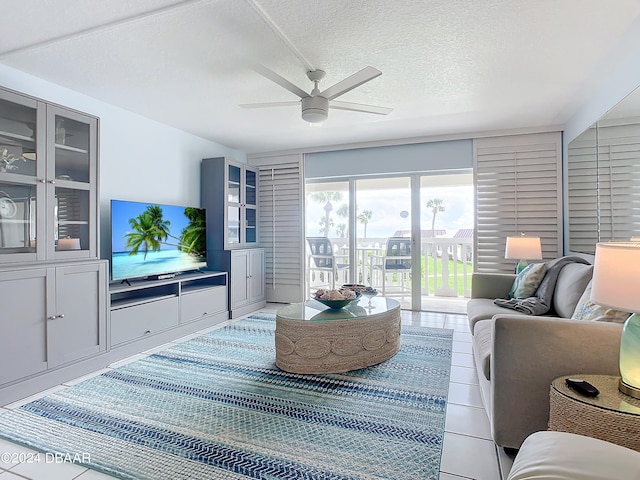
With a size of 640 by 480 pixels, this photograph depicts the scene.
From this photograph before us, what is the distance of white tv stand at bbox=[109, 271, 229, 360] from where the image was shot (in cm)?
322

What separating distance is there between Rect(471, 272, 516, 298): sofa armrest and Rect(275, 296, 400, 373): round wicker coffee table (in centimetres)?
119

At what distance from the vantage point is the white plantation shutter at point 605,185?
246cm

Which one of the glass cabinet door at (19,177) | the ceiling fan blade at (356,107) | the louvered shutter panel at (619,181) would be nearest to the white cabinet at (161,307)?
the glass cabinet door at (19,177)

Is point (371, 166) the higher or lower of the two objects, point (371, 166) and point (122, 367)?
the higher

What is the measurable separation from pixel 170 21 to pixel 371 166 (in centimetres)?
334

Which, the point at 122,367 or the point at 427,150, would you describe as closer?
the point at 122,367

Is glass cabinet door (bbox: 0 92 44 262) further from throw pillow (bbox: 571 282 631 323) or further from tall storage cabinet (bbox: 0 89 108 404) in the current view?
throw pillow (bbox: 571 282 631 323)

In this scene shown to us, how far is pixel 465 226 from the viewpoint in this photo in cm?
491

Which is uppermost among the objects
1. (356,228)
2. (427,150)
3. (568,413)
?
(427,150)

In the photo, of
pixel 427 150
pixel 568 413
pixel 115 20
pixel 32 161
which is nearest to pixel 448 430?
pixel 568 413

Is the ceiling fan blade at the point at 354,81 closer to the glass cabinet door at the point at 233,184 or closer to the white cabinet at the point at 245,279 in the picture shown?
the glass cabinet door at the point at 233,184

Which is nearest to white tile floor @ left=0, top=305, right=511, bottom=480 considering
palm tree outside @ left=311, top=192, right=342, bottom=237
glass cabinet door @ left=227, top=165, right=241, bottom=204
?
glass cabinet door @ left=227, top=165, right=241, bottom=204

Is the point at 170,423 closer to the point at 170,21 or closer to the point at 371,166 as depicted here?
the point at 170,21

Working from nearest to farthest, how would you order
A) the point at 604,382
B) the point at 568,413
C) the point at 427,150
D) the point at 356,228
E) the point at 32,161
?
the point at 568,413 < the point at 604,382 < the point at 32,161 < the point at 427,150 < the point at 356,228
